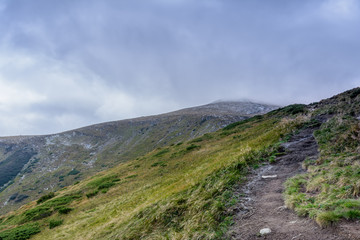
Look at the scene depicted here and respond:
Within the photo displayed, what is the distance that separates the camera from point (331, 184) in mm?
7305

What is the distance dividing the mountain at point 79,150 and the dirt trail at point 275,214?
2535 inches

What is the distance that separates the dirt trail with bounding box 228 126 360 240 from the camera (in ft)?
16.1

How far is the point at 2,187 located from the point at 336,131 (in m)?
107

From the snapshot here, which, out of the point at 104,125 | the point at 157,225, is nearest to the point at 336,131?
the point at 157,225

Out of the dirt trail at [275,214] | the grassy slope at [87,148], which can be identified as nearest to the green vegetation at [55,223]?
the dirt trail at [275,214]

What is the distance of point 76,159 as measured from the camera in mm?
99875

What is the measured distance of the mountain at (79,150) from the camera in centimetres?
7349

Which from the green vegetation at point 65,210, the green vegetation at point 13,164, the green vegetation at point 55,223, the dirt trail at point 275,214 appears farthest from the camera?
the green vegetation at point 13,164

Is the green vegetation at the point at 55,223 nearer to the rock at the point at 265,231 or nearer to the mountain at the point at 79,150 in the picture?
the rock at the point at 265,231

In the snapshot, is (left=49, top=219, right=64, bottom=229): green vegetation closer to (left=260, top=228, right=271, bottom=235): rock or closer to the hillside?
the hillside

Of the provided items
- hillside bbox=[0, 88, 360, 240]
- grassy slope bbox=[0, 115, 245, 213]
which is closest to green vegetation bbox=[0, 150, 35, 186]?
grassy slope bbox=[0, 115, 245, 213]

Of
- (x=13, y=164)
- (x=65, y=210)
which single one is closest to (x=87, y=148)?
(x=13, y=164)

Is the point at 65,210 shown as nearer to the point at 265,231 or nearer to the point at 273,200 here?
the point at 273,200

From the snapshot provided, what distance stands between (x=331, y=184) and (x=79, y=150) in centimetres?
12055
